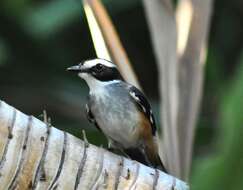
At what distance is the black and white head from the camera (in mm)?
3219

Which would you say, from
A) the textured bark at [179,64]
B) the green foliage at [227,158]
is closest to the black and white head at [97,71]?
the textured bark at [179,64]

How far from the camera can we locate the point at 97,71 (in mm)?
3328

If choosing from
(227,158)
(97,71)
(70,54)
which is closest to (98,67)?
(97,71)

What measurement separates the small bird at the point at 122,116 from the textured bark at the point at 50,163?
2.98 ft

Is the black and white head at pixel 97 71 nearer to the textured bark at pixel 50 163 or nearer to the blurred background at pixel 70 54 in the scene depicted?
the textured bark at pixel 50 163

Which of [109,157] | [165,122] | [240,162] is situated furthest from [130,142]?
[240,162]

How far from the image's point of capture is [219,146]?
1615 millimetres

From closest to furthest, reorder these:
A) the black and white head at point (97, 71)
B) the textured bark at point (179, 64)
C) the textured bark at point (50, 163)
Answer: the textured bark at point (50, 163)
the textured bark at point (179, 64)
the black and white head at point (97, 71)

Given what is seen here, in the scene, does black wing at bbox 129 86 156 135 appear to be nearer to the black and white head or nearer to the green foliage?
the black and white head

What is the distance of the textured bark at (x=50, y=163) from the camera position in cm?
229

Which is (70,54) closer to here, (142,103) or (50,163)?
(142,103)

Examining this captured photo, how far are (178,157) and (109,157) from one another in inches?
19.6

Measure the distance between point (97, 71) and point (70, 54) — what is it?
8.34 ft

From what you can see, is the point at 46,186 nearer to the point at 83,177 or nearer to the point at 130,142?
the point at 83,177
